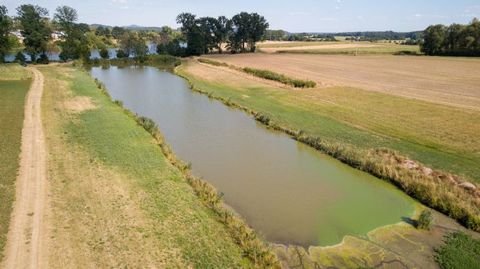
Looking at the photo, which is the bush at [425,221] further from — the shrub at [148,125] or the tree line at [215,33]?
the tree line at [215,33]

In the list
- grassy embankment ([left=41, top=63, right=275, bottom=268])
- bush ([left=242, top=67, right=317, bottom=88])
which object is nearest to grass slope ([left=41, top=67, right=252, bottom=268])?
grassy embankment ([left=41, top=63, right=275, bottom=268])

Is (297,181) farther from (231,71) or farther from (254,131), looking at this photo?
(231,71)

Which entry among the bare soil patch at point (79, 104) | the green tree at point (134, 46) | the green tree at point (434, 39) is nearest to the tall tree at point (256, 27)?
the green tree at point (134, 46)

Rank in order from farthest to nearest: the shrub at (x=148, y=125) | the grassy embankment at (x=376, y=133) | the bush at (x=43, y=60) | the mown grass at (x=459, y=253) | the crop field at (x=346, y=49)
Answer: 1. the crop field at (x=346, y=49)
2. the bush at (x=43, y=60)
3. the shrub at (x=148, y=125)
4. the grassy embankment at (x=376, y=133)
5. the mown grass at (x=459, y=253)

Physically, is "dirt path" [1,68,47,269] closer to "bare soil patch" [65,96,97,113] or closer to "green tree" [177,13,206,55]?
"bare soil patch" [65,96,97,113]

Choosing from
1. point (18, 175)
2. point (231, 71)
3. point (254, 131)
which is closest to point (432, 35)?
point (231, 71)

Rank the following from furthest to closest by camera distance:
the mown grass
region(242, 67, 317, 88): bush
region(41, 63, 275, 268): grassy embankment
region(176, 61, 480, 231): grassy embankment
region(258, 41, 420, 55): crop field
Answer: region(258, 41, 420, 55): crop field < region(242, 67, 317, 88): bush < region(176, 61, 480, 231): grassy embankment < the mown grass < region(41, 63, 275, 268): grassy embankment
